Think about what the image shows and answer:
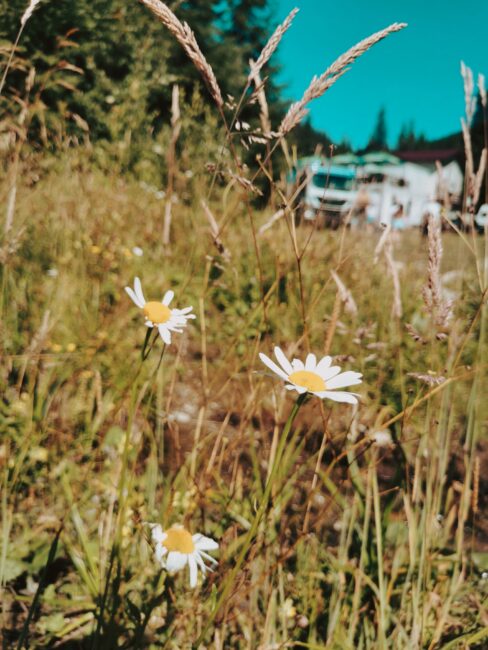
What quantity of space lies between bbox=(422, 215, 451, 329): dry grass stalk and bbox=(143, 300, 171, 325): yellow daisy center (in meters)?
0.40

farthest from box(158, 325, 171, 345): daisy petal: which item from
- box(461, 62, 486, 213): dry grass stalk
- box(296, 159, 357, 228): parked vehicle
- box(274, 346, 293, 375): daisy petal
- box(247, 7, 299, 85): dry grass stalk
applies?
box(461, 62, 486, 213): dry grass stalk

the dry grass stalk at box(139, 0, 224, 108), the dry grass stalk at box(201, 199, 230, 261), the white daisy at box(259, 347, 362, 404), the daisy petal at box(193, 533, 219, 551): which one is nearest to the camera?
the white daisy at box(259, 347, 362, 404)

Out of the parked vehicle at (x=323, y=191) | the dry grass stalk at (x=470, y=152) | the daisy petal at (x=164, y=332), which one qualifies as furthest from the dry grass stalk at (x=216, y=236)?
the dry grass stalk at (x=470, y=152)

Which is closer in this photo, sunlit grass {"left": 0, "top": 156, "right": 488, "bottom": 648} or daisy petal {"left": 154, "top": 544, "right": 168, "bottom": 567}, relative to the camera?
daisy petal {"left": 154, "top": 544, "right": 168, "bottom": 567}

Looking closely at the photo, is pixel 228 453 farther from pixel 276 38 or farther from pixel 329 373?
pixel 276 38

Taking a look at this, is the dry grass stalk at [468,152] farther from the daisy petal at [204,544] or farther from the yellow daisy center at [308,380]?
the daisy petal at [204,544]

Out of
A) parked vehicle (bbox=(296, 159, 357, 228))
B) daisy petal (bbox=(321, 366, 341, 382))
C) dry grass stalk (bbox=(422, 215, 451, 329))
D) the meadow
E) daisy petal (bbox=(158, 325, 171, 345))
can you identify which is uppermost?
parked vehicle (bbox=(296, 159, 357, 228))

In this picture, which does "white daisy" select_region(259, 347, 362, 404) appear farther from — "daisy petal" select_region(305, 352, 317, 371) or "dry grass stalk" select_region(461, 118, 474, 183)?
"dry grass stalk" select_region(461, 118, 474, 183)

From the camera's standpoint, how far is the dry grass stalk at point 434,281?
0.76 meters

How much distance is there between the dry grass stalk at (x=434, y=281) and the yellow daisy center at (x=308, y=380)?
0.91 ft

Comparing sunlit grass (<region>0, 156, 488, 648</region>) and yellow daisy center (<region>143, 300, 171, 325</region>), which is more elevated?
yellow daisy center (<region>143, 300, 171, 325</region>)

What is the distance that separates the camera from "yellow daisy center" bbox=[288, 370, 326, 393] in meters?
0.55

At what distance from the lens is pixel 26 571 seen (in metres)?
1.11

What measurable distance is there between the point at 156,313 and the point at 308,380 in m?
0.23
